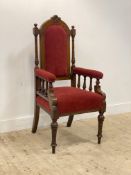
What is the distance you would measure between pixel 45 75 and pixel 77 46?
927 millimetres

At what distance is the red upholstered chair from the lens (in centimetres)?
268

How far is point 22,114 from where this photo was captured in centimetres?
336

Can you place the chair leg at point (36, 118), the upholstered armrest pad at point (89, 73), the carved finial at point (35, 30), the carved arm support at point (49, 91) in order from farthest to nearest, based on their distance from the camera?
the chair leg at point (36, 118)
the carved finial at point (35, 30)
the upholstered armrest pad at point (89, 73)
the carved arm support at point (49, 91)

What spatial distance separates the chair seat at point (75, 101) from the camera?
2666 millimetres

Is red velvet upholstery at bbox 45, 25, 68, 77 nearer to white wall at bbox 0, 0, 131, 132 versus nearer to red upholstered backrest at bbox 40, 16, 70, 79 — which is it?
red upholstered backrest at bbox 40, 16, 70, 79

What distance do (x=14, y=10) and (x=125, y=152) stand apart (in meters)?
1.76

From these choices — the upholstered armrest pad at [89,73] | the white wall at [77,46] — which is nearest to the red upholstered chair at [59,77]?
the upholstered armrest pad at [89,73]

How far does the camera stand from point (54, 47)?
3047mm

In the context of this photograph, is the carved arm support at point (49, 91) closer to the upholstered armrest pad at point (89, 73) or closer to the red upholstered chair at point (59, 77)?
the red upholstered chair at point (59, 77)

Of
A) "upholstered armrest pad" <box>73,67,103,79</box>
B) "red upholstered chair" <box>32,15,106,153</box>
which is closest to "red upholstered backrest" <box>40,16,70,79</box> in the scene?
"red upholstered chair" <box>32,15,106,153</box>

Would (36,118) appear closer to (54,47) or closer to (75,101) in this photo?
(75,101)

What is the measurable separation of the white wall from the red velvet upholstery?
29 centimetres

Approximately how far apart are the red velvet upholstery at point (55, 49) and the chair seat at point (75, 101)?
28cm

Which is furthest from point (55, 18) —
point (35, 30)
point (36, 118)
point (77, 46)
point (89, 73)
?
point (36, 118)
